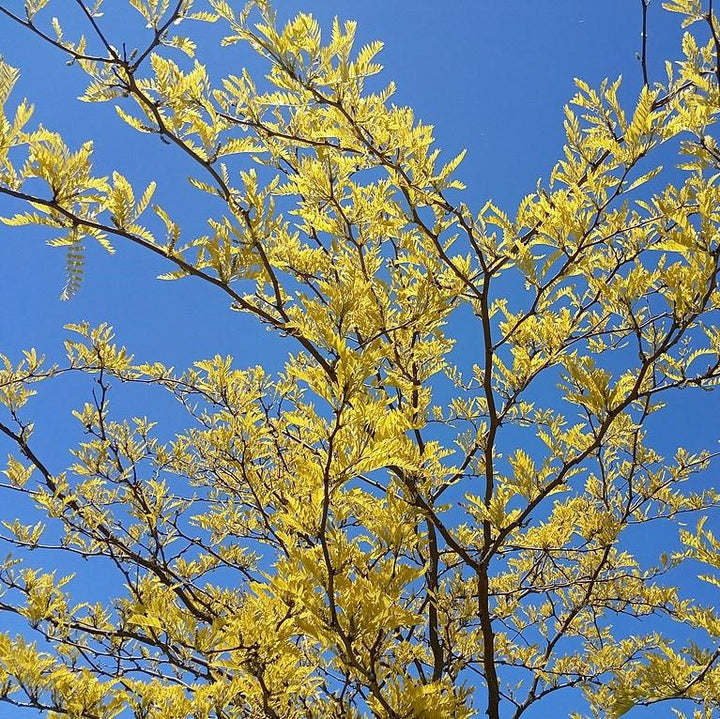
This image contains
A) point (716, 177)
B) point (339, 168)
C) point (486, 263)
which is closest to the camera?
point (716, 177)

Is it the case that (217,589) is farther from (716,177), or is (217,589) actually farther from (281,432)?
(716,177)

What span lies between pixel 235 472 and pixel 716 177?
2874 mm

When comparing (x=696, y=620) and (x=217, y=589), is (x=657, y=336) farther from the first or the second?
(x=217, y=589)

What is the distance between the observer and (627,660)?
3748 mm

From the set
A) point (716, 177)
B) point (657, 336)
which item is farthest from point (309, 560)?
point (716, 177)

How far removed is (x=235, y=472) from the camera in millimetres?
3637

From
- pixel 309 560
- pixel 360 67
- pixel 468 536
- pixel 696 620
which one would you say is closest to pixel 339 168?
pixel 360 67

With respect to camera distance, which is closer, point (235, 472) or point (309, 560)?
point (309, 560)

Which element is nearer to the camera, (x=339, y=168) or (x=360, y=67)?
(x=360, y=67)

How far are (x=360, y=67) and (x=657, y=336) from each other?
Result: 4.91 ft

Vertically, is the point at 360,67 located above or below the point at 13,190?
above

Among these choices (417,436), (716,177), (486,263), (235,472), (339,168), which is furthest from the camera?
(235,472)

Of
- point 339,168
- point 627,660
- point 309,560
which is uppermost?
point 339,168

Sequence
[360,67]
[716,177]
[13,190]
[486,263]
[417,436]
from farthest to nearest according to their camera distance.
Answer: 1. [417,436]
2. [486,263]
3. [716,177]
4. [360,67]
5. [13,190]
